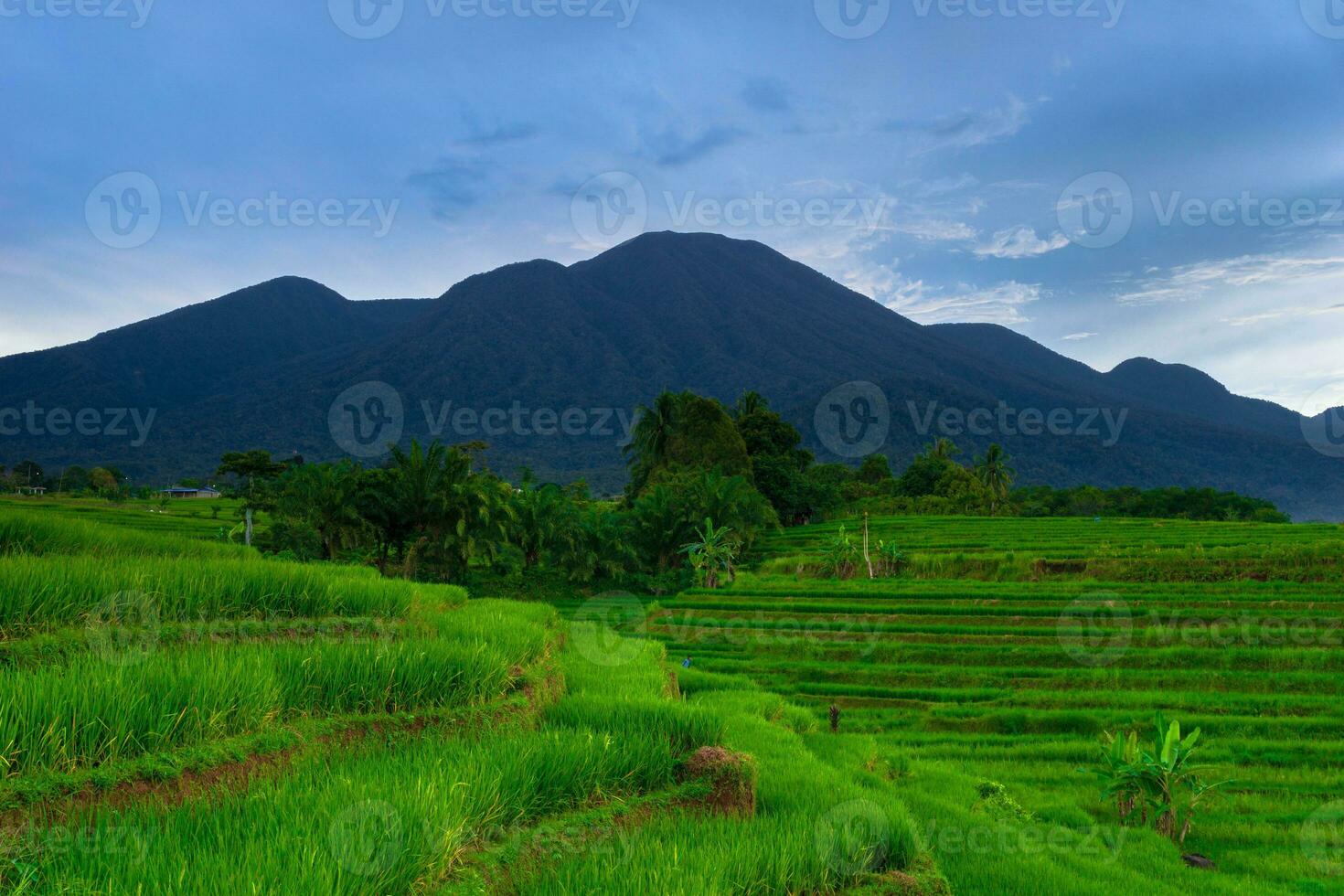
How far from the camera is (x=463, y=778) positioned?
361 centimetres

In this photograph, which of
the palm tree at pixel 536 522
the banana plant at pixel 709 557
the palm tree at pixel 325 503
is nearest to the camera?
the palm tree at pixel 325 503

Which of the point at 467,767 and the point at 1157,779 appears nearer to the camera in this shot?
the point at 467,767

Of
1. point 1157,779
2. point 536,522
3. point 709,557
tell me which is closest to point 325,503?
point 536,522

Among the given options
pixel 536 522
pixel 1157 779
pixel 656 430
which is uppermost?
pixel 656 430

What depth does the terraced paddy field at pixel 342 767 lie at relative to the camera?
2.84 meters

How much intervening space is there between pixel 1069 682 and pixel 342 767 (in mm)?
21034

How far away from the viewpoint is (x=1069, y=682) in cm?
1925

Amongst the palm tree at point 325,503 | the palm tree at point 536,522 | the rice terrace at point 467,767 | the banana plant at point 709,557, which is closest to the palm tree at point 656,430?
the palm tree at point 536,522

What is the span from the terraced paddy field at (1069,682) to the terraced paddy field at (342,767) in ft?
6.76

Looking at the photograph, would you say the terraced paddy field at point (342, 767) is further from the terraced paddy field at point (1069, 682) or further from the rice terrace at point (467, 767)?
the terraced paddy field at point (1069, 682)

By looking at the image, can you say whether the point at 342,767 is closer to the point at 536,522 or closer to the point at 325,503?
the point at 325,503

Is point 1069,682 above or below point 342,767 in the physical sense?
below

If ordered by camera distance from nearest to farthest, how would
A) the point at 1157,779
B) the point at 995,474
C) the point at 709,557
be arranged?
the point at 1157,779, the point at 709,557, the point at 995,474

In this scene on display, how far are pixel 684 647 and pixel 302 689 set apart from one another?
22126 millimetres
